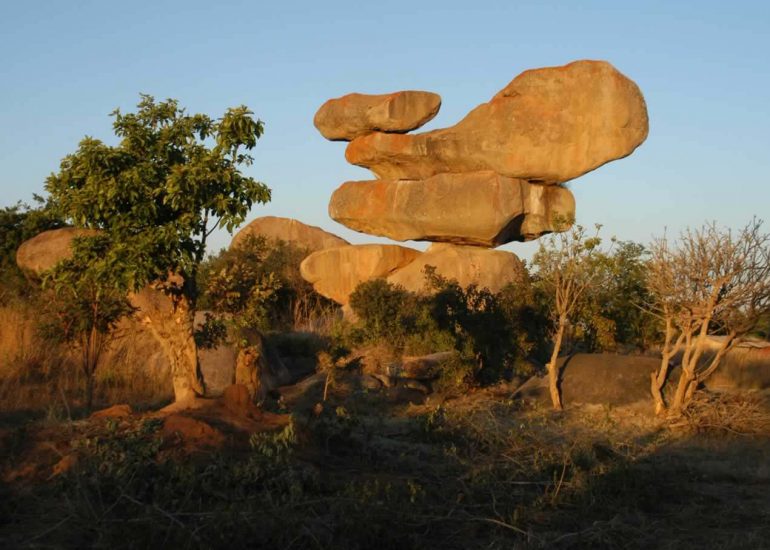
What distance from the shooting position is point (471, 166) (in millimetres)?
21266

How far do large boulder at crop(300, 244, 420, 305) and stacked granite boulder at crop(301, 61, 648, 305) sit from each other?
24 mm

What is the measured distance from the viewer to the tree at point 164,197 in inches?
290

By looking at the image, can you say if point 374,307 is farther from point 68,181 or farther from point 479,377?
point 68,181

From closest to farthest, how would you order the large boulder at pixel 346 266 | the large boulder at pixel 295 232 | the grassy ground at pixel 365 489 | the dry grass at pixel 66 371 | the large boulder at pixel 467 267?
the grassy ground at pixel 365 489
the dry grass at pixel 66 371
the large boulder at pixel 467 267
the large boulder at pixel 346 266
the large boulder at pixel 295 232

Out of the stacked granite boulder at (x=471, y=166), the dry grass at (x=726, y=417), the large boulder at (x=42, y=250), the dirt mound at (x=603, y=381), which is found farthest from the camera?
the stacked granite boulder at (x=471, y=166)

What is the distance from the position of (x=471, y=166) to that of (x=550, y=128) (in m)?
2.07

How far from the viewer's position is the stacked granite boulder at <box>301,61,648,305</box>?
20.0 meters

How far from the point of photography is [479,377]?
1380 centimetres

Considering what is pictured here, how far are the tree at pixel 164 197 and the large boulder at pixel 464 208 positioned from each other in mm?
13253

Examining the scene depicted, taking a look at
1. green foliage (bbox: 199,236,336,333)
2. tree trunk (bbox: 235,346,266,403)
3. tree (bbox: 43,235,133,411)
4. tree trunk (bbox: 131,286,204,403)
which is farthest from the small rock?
tree trunk (bbox: 235,346,266,403)

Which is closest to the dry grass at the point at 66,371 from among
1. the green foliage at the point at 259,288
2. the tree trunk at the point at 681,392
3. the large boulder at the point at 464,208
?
the green foliage at the point at 259,288

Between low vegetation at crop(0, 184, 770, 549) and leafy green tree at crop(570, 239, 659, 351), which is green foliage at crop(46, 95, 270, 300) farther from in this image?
leafy green tree at crop(570, 239, 659, 351)

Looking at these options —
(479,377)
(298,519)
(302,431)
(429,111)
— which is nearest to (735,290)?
(479,377)

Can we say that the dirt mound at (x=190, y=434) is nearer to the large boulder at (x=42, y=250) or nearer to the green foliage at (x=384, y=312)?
the green foliage at (x=384, y=312)
